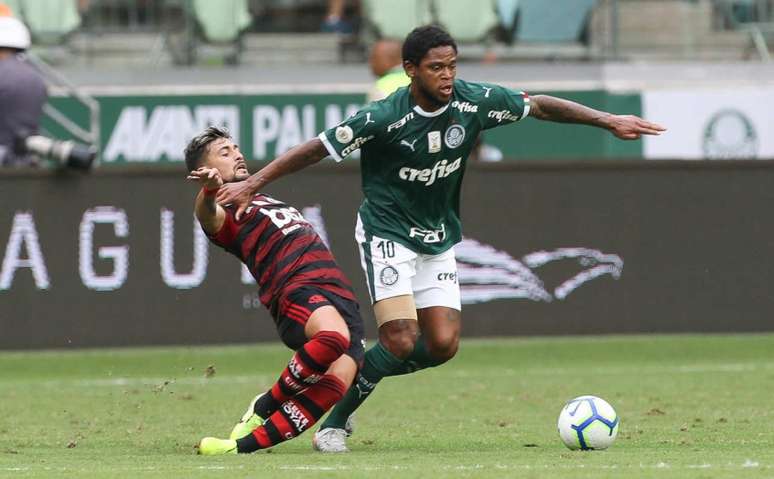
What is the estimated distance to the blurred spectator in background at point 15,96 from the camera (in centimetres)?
1345

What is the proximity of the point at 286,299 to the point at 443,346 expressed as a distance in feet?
2.84

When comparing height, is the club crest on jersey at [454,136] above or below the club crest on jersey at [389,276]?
above

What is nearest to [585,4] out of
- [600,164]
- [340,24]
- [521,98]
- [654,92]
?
[654,92]

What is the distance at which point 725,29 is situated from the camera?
1883 centimetres

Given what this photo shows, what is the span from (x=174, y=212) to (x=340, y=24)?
20.3 feet

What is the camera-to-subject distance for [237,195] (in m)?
6.99

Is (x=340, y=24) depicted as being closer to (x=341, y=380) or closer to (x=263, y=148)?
(x=263, y=148)

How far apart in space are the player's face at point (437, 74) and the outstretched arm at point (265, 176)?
63 cm

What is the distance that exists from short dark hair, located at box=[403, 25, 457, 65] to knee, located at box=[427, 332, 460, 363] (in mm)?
1380

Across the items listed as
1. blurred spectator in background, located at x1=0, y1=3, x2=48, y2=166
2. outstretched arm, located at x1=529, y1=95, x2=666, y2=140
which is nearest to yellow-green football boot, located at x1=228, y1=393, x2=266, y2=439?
outstretched arm, located at x1=529, y1=95, x2=666, y2=140

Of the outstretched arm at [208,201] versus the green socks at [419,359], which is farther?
the green socks at [419,359]

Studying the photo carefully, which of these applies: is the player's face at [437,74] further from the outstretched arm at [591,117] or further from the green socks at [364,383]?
the green socks at [364,383]

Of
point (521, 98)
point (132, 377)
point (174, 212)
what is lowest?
point (132, 377)

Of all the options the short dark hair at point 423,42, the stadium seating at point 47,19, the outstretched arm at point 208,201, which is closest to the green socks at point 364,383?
the outstretched arm at point 208,201
